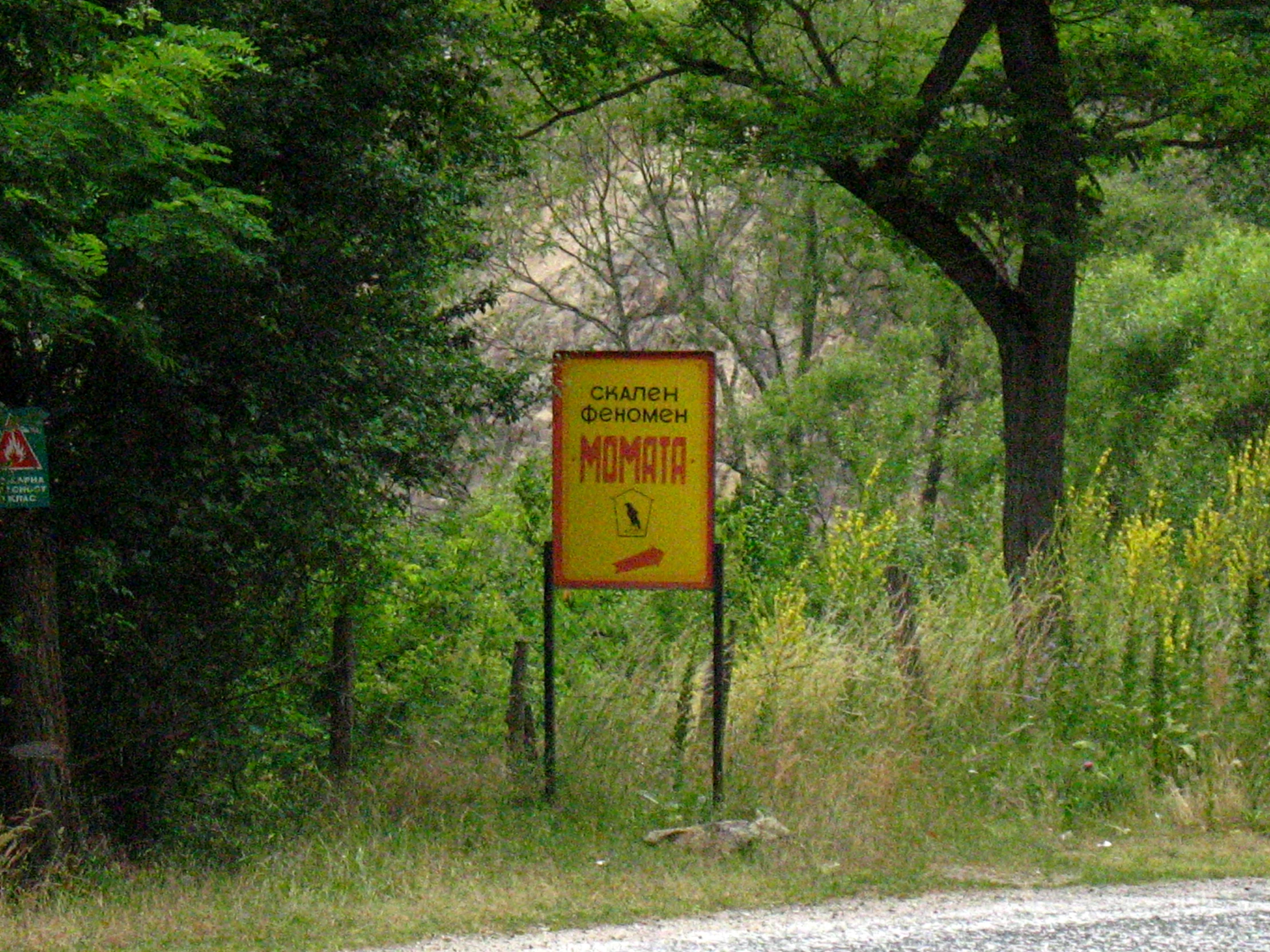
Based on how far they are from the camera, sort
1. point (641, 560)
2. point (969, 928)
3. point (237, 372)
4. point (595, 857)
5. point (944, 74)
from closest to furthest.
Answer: point (969, 928) < point (595, 857) < point (237, 372) < point (641, 560) < point (944, 74)

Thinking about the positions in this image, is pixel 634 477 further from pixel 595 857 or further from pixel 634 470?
pixel 595 857

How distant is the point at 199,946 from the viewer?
19.5 feet

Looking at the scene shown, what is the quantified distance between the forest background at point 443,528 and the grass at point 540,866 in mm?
42

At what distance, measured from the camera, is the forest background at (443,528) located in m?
6.90

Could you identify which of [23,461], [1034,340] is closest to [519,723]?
[23,461]

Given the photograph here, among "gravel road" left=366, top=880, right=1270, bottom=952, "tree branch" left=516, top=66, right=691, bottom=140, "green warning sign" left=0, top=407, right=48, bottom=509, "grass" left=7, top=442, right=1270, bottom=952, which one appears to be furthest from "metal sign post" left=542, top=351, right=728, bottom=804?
"tree branch" left=516, top=66, right=691, bottom=140

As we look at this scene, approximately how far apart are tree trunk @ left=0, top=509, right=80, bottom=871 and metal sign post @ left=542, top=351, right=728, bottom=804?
7.93 feet

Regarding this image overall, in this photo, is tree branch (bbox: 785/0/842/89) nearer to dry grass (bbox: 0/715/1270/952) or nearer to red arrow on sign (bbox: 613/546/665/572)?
red arrow on sign (bbox: 613/546/665/572)

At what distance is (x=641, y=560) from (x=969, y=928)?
2783mm

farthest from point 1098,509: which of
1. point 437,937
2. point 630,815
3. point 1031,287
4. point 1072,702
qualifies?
point 437,937

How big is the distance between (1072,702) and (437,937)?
15.0ft

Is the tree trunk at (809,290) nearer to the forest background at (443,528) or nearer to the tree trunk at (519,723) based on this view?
the forest background at (443,528)

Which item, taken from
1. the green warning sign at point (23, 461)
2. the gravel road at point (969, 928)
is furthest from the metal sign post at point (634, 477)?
the green warning sign at point (23, 461)

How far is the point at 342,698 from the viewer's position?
866 cm
